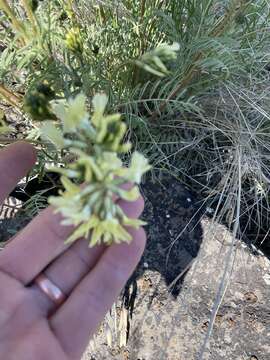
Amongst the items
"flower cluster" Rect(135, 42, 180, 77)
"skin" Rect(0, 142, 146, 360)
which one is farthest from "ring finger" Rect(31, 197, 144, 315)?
"flower cluster" Rect(135, 42, 180, 77)

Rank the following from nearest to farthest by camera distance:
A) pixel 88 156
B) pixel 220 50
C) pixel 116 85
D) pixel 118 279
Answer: pixel 88 156, pixel 118 279, pixel 220 50, pixel 116 85

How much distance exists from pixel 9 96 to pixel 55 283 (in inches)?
18.3

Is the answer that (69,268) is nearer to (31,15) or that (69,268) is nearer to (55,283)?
(55,283)

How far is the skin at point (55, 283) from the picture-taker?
2.99ft

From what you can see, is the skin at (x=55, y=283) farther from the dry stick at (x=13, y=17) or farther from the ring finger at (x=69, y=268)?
the dry stick at (x=13, y=17)

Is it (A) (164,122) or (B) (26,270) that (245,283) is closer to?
(A) (164,122)

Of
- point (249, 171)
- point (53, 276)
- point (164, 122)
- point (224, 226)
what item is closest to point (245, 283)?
point (224, 226)

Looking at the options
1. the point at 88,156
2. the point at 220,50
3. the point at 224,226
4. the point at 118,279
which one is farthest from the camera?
the point at 224,226

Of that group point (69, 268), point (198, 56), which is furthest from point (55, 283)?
point (198, 56)

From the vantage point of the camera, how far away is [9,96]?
3.78ft

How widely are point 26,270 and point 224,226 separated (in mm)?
617

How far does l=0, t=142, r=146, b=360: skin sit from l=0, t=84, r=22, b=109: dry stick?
1.11 ft

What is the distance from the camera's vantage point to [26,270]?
0.95m

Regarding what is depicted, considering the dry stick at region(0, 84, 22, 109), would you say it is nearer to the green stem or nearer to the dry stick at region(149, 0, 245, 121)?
the green stem
